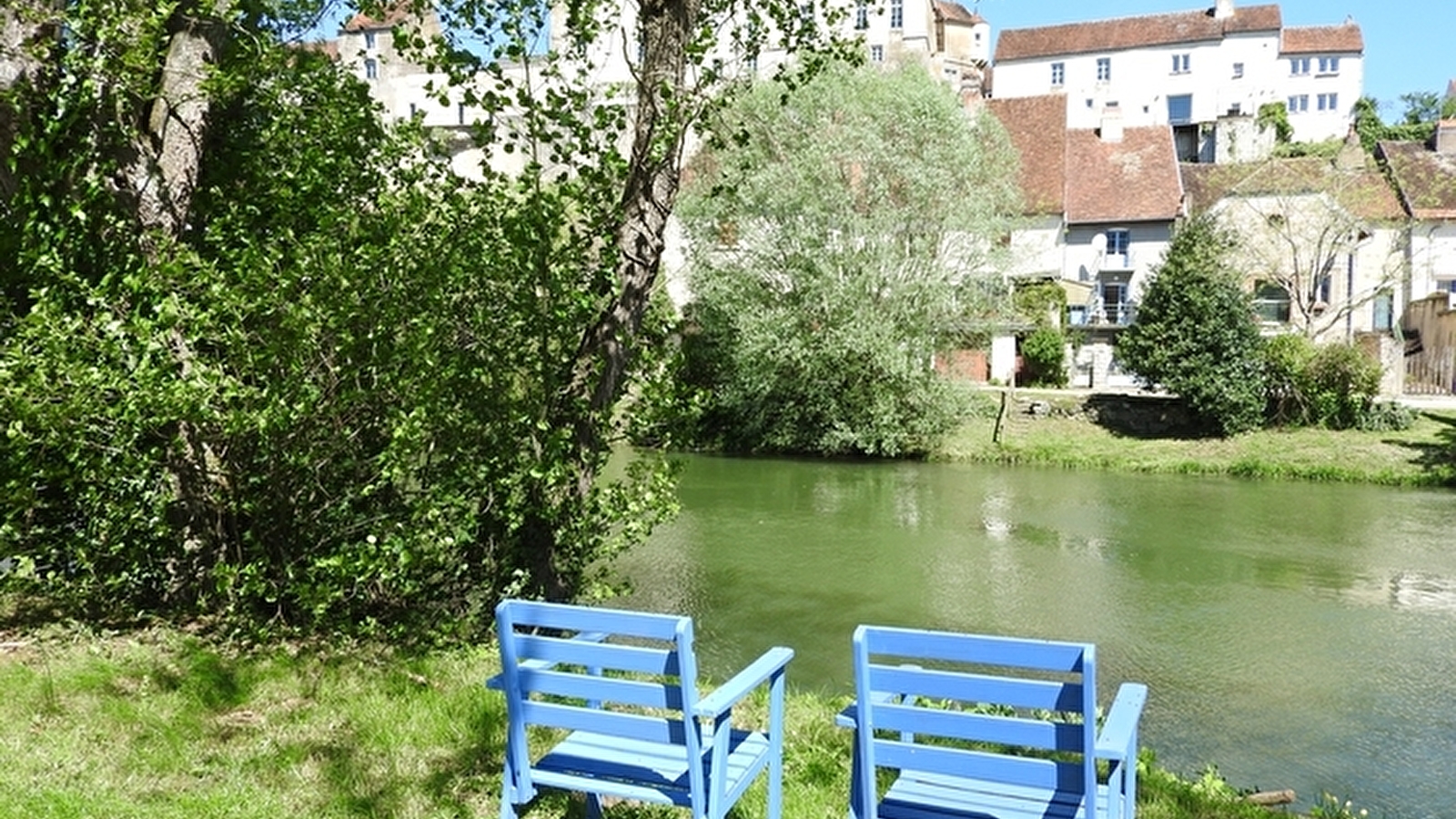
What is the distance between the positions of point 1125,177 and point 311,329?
43011 millimetres

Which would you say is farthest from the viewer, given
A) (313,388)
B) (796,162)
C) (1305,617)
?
(796,162)

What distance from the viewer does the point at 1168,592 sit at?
1511 cm

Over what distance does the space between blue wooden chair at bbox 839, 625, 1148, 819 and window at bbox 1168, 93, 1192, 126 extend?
75606 mm

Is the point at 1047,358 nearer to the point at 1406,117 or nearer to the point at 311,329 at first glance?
the point at 311,329

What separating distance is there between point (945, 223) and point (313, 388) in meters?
23.3

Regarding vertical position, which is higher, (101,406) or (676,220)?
(676,220)

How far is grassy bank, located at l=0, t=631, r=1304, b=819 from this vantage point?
15.9 feet

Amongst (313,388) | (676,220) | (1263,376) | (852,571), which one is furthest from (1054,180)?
(313,388)

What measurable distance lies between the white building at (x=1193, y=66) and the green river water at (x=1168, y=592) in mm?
52722

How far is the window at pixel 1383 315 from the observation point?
43188 mm

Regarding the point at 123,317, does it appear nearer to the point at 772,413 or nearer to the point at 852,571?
the point at 852,571

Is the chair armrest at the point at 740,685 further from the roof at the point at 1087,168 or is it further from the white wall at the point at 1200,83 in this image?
the white wall at the point at 1200,83

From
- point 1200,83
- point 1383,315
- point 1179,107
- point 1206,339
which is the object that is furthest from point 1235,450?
point 1200,83

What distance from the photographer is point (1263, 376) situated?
98.0ft
